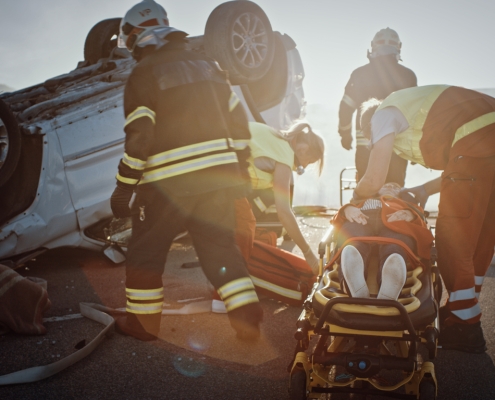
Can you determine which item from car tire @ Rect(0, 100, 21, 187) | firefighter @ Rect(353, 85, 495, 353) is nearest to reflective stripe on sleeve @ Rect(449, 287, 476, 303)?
firefighter @ Rect(353, 85, 495, 353)

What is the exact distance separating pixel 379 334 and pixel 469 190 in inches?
46.0

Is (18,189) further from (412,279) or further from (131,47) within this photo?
(412,279)

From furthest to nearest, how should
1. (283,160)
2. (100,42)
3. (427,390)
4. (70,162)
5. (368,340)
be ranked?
1. (100,42)
2. (70,162)
3. (283,160)
4. (368,340)
5. (427,390)

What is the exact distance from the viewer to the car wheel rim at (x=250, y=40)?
197 inches

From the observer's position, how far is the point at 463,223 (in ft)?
9.14

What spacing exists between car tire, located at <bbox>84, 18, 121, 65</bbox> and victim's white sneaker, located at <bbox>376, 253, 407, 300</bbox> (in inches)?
181

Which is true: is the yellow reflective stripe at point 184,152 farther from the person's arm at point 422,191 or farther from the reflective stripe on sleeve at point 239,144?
the person's arm at point 422,191

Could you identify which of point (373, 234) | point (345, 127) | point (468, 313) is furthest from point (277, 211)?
point (345, 127)

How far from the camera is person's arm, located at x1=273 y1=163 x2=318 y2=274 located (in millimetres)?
3465

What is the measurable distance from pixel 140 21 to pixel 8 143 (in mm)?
1602

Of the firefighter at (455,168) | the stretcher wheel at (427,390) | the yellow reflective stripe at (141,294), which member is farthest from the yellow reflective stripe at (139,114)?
the stretcher wheel at (427,390)

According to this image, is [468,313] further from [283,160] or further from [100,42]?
[100,42]

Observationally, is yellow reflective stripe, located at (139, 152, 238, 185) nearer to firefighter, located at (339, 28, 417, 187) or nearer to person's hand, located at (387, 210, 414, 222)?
person's hand, located at (387, 210, 414, 222)

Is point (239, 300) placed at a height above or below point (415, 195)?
below
